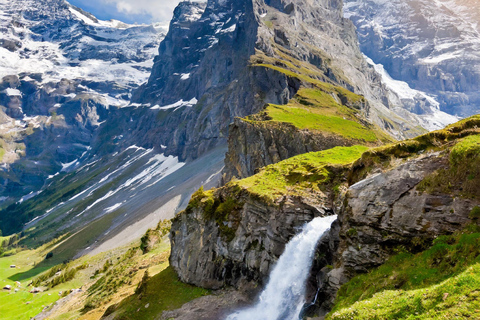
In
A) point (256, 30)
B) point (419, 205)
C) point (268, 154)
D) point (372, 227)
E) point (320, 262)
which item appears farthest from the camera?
point (256, 30)

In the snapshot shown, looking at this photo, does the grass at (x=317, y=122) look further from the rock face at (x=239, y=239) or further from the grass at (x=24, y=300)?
the grass at (x=24, y=300)

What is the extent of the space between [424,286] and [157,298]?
27.4 meters

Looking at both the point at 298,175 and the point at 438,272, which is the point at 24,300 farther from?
the point at 438,272

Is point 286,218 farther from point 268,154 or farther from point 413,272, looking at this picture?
point 268,154

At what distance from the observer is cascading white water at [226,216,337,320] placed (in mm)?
24703

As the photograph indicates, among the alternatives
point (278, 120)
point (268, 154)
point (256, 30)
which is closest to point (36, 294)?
point (268, 154)

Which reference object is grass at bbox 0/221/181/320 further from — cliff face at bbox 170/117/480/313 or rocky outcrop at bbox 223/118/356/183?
rocky outcrop at bbox 223/118/356/183

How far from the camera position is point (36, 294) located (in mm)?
86438

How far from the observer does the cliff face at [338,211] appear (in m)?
17.8

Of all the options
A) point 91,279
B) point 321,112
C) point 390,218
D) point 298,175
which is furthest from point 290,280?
point 91,279

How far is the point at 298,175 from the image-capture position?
111 ft

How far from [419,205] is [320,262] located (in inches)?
389

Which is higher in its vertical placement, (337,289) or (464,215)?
(464,215)

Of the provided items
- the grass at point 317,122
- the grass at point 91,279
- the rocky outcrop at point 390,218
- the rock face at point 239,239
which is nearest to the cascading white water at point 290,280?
the rock face at point 239,239
